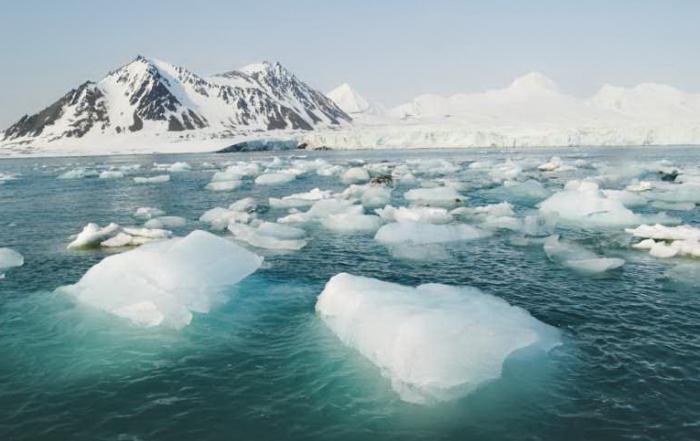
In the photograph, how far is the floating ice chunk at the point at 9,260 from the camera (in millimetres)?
17000

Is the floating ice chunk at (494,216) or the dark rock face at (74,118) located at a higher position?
the dark rock face at (74,118)

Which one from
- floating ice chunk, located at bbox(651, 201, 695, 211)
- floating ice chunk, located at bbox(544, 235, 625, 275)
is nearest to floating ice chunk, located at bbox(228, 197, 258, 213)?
floating ice chunk, located at bbox(544, 235, 625, 275)

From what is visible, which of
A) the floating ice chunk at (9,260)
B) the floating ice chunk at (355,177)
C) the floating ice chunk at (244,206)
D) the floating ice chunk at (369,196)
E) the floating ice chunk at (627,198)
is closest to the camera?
the floating ice chunk at (9,260)

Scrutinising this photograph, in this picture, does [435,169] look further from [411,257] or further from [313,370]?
[313,370]

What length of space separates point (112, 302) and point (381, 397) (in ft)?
23.8

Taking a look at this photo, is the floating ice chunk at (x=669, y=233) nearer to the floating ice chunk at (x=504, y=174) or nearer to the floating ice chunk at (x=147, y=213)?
the floating ice chunk at (x=147, y=213)

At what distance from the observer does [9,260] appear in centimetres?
1734

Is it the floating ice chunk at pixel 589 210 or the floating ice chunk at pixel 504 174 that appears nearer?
the floating ice chunk at pixel 589 210

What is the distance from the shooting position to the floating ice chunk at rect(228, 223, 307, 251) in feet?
65.5

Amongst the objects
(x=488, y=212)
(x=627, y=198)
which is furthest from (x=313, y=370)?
(x=627, y=198)

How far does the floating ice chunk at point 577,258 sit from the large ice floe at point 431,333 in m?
5.72

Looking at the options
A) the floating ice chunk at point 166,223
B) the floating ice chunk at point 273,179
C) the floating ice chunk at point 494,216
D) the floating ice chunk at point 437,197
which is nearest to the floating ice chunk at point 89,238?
the floating ice chunk at point 166,223

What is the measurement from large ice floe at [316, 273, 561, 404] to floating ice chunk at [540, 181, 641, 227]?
576 inches

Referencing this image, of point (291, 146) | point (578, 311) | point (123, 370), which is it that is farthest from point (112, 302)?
point (291, 146)
